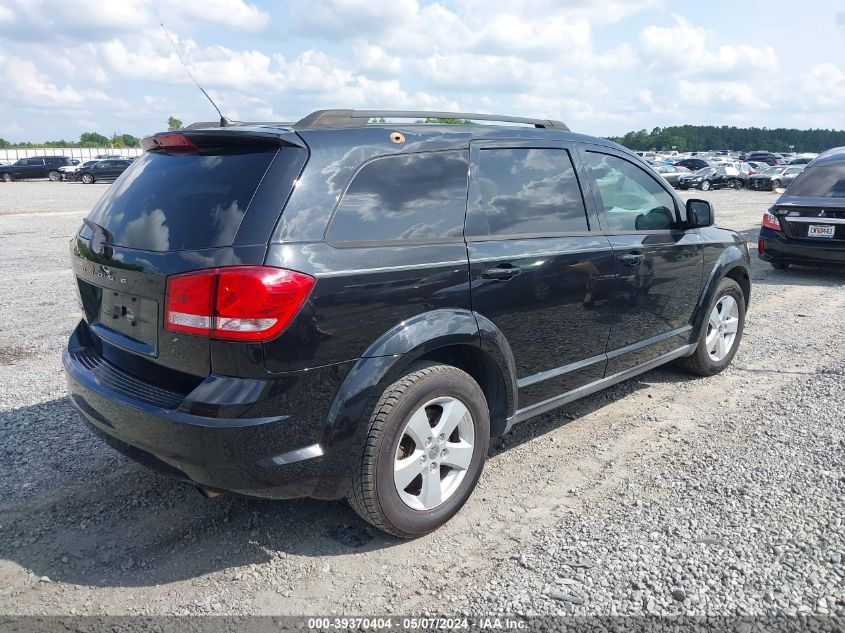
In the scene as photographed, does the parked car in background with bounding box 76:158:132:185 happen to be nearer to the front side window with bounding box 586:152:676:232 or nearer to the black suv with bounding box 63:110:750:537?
the front side window with bounding box 586:152:676:232

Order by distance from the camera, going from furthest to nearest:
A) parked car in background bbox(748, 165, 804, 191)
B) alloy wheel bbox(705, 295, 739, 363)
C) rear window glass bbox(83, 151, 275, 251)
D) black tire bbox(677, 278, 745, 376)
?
parked car in background bbox(748, 165, 804, 191), alloy wheel bbox(705, 295, 739, 363), black tire bbox(677, 278, 745, 376), rear window glass bbox(83, 151, 275, 251)

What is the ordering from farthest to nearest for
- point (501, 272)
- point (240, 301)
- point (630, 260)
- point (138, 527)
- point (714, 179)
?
1. point (714, 179)
2. point (630, 260)
3. point (501, 272)
4. point (138, 527)
5. point (240, 301)

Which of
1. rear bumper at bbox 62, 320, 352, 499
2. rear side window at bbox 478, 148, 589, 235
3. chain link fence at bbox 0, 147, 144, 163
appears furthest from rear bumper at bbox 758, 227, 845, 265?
chain link fence at bbox 0, 147, 144, 163

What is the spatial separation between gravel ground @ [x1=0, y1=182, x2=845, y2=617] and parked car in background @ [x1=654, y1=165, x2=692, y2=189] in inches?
1365

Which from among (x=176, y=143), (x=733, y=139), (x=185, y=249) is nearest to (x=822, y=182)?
(x=176, y=143)

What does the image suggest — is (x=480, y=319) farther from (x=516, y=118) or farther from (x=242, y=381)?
(x=516, y=118)

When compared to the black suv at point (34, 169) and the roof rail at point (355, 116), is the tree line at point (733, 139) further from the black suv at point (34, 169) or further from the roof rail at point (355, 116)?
the roof rail at point (355, 116)

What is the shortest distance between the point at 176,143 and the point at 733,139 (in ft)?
562

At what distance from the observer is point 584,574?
291 centimetres

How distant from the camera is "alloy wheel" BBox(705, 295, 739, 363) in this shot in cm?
537

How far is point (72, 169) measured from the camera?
139ft

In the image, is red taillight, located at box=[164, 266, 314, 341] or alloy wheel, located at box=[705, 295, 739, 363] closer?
red taillight, located at box=[164, 266, 314, 341]

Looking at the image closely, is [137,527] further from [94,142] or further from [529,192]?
[94,142]

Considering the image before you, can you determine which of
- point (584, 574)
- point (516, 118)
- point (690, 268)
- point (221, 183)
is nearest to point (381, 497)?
point (584, 574)
